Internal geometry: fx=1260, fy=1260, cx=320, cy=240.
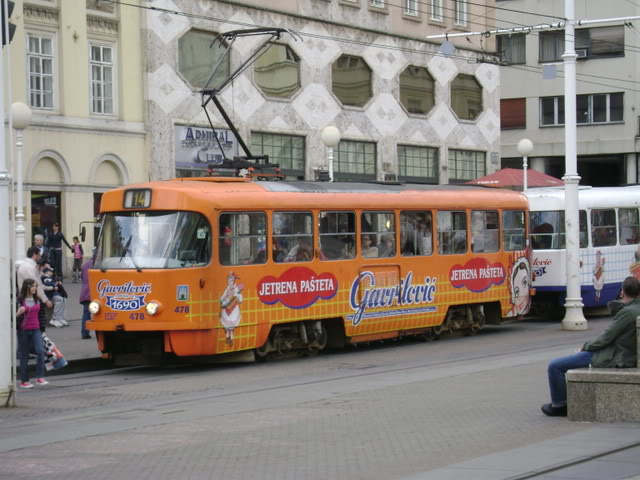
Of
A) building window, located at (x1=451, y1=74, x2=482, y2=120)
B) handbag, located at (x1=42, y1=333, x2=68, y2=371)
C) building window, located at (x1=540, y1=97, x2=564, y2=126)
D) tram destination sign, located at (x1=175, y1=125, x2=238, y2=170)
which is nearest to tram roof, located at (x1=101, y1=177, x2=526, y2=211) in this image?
handbag, located at (x1=42, y1=333, x2=68, y2=371)

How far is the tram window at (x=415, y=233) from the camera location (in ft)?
73.6

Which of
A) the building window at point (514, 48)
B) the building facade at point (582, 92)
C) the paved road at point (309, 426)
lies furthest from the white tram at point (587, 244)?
the building window at point (514, 48)

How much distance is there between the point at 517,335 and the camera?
24812 millimetres

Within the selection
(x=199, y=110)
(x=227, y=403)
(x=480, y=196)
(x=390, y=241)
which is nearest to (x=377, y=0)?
(x=199, y=110)

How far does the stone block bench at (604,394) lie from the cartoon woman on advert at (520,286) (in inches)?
526

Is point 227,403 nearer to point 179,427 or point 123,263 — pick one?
point 179,427

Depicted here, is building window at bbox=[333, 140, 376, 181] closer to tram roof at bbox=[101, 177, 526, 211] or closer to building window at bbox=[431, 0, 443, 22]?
→ building window at bbox=[431, 0, 443, 22]

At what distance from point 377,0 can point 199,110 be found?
35.0 ft

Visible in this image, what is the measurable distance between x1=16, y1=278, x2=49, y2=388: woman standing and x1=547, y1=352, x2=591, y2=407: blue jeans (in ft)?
23.6

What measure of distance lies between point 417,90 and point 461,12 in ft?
16.0

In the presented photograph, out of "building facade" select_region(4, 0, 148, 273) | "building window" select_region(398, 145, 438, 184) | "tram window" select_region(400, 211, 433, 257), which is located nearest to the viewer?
"tram window" select_region(400, 211, 433, 257)

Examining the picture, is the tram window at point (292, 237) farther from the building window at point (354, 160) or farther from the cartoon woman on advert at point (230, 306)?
the building window at point (354, 160)

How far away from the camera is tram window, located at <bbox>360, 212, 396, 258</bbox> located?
21500 mm

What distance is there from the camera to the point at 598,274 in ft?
94.2
